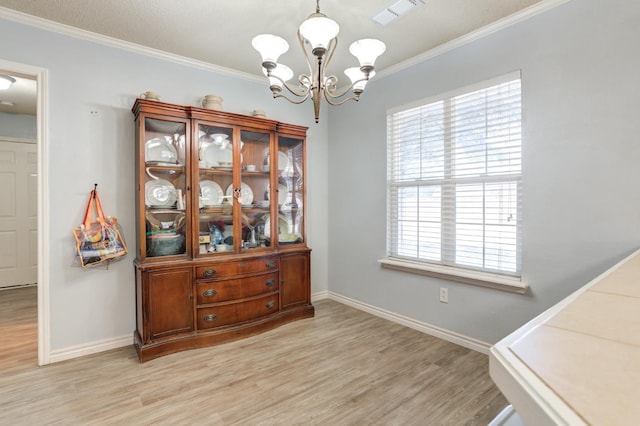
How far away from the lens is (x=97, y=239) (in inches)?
102

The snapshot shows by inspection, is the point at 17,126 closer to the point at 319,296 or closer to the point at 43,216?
the point at 43,216

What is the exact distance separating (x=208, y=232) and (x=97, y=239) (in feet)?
2.81

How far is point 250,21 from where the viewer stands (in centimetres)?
245

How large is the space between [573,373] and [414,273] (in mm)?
2590

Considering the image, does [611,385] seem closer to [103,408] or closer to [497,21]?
[103,408]

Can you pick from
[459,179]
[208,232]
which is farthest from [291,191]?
[459,179]

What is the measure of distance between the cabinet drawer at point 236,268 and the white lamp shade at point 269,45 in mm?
1792

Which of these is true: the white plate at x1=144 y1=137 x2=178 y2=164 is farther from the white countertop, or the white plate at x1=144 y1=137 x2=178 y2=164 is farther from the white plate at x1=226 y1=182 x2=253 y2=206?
the white countertop

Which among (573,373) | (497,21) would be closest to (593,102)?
(497,21)

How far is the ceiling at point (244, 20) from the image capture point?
2.24 m

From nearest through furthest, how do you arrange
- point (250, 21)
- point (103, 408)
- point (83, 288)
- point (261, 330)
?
point (103, 408) < point (250, 21) < point (83, 288) < point (261, 330)

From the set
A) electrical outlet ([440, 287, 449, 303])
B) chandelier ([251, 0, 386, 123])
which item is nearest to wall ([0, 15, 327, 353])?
chandelier ([251, 0, 386, 123])

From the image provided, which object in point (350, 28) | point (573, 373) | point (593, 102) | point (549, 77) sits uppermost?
point (350, 28)

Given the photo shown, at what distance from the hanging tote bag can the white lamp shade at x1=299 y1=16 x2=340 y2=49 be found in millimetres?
2216
